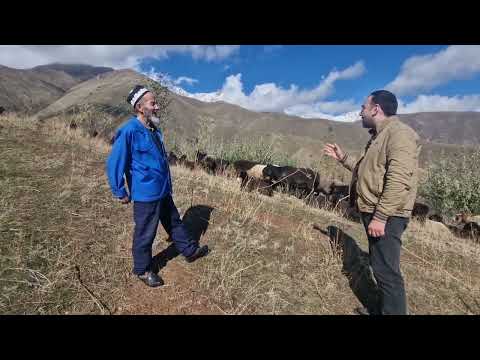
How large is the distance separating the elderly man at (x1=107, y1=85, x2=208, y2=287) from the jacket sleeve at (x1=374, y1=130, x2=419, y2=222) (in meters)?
2.17

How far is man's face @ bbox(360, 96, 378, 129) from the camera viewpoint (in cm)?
308

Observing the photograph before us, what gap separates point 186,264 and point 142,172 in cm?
133

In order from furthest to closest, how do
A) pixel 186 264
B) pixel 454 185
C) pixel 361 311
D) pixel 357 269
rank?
pixel 454 185 < pixel 357 269 < pixel 186 264 < pixel 361 311

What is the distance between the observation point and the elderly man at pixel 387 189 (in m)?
2.69

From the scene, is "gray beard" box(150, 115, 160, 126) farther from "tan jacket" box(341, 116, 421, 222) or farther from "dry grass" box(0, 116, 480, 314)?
"tan jacket" box(341, 116, 421, 222)

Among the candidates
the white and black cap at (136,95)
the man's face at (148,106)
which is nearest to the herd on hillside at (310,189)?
the man's face at (148,106)

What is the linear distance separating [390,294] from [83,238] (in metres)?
3.53

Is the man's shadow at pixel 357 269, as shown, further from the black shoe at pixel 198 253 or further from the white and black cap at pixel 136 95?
the white and black cap at pixel 136 95

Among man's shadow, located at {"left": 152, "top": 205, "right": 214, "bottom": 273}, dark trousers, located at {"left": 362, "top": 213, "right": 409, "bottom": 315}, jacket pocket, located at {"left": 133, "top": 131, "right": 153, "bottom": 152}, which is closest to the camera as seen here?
dark trousers, located at {"left": 362, "top": 213, "right": 409, "bottom": 315}

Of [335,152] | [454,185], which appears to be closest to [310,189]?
→ [335,152]

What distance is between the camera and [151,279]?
321 centimetres

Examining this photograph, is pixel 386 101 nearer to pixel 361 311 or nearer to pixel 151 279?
pixel 361 311

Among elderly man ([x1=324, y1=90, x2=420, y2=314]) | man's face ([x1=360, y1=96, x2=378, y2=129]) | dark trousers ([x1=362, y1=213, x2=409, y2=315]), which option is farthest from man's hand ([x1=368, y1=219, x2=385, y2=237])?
man's face ([x1=360, y1=96, x2=378, y2=129])

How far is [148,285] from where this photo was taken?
3.23 meters
